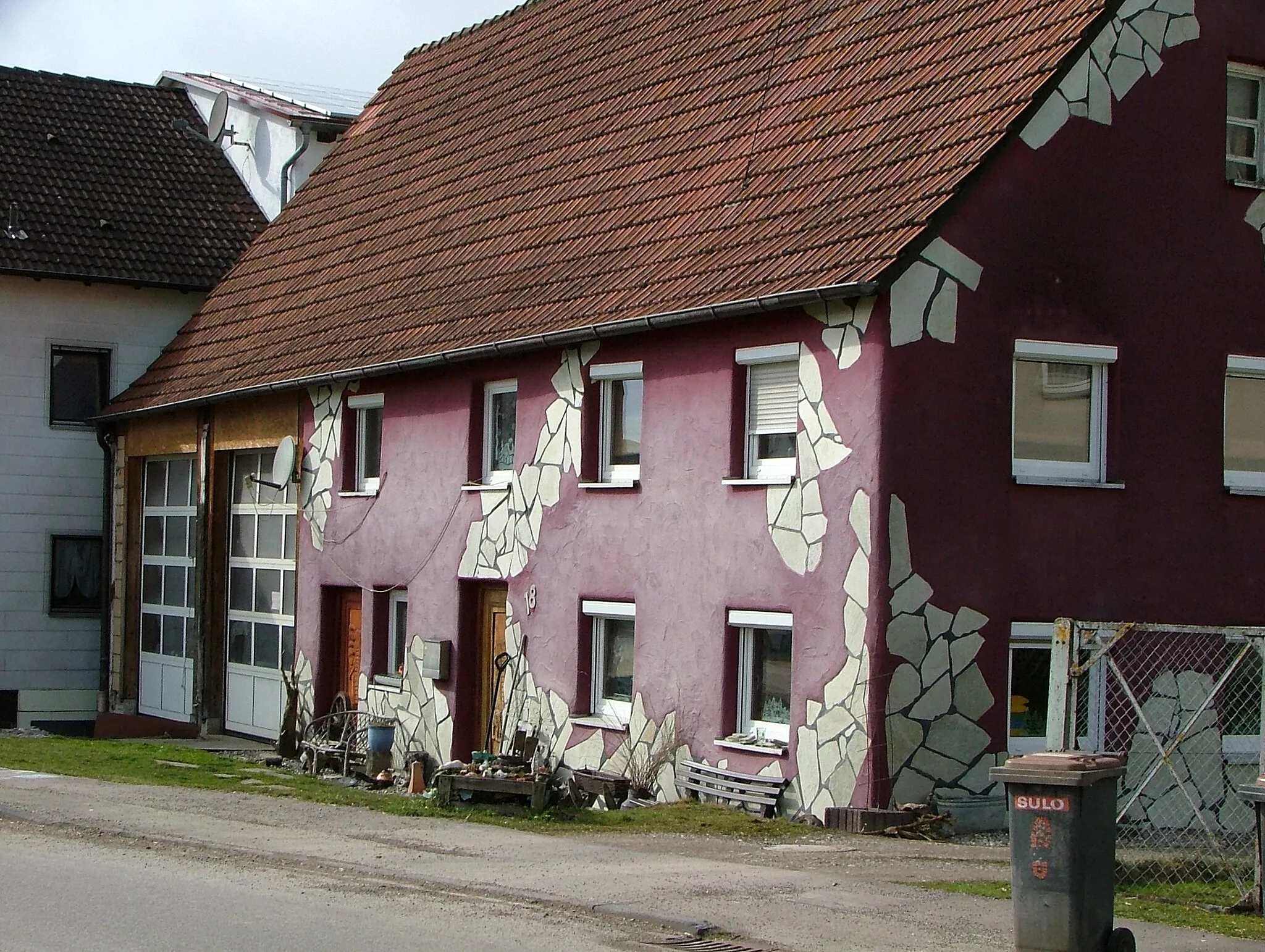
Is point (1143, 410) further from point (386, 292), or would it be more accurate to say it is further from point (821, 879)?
point (386, 292)

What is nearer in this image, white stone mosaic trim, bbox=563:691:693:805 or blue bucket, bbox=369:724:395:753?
white stone mosaic trim, bbox=563:691:693:805

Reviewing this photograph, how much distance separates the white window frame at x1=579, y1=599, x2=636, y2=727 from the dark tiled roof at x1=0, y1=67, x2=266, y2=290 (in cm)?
1330

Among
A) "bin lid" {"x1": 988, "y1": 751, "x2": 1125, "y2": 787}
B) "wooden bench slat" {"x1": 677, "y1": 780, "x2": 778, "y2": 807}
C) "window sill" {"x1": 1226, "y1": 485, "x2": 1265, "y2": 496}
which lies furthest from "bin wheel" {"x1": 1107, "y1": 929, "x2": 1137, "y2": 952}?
"window sill" {"x1": 1226, "y1": 485, "x2": 1265, "y2": 496}

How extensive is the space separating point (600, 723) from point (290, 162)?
15683mm

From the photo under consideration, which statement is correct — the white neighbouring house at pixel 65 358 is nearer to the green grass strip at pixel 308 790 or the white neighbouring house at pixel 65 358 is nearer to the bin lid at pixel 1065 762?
the green grass strip at pixel 308 790

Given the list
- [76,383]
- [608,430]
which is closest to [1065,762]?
[608,430]

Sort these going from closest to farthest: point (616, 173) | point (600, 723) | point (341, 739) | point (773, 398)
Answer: point (773, 398) → point (600, 723) → point (616, 173) → point (341, 739)

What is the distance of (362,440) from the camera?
22.8m

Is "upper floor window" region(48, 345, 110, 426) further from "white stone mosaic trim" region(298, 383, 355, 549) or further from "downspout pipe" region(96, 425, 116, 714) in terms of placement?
"white stone mosaic trim" region(298, 383, 355, 549)

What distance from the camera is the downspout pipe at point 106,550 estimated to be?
95.8ft

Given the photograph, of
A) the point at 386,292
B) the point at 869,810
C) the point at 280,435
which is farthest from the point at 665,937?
the point at 280,435

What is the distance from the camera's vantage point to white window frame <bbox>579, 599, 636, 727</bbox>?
1811cm

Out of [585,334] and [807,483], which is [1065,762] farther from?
[585,334]

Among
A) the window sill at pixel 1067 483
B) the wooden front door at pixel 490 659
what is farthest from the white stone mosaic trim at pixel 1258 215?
the wooden front door at pixel 490 659
